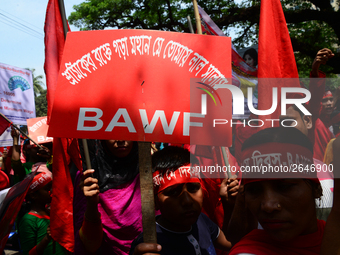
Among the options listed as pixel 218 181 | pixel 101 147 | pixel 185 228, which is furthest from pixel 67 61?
pixel 218 181

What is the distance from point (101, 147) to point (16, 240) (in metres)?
4.30

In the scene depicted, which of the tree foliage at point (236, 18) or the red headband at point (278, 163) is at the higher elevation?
the tree foliage at point (236, 18)

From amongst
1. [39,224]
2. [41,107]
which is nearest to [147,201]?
[39,224]

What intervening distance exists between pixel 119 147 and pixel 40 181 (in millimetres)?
1249

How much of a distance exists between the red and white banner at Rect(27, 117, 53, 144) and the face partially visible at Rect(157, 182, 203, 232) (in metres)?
2.97

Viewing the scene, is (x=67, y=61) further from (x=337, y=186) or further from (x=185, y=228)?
(x=337, y=186)

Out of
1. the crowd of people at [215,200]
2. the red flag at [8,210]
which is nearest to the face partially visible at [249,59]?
the crowd of people at [215,200]

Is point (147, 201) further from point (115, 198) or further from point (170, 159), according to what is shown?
point (115, 198)

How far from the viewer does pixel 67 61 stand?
156 cm

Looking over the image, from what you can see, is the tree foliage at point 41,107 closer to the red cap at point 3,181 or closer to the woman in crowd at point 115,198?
the red cap at point 3,181

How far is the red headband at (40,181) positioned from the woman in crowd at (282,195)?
2.43 metres

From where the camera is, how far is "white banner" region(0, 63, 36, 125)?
4.91 m

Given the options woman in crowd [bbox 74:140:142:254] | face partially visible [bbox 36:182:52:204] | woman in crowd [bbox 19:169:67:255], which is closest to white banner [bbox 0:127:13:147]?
woman in crowd [bbox 19:169:67:255]

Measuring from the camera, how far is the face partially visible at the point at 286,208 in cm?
109
